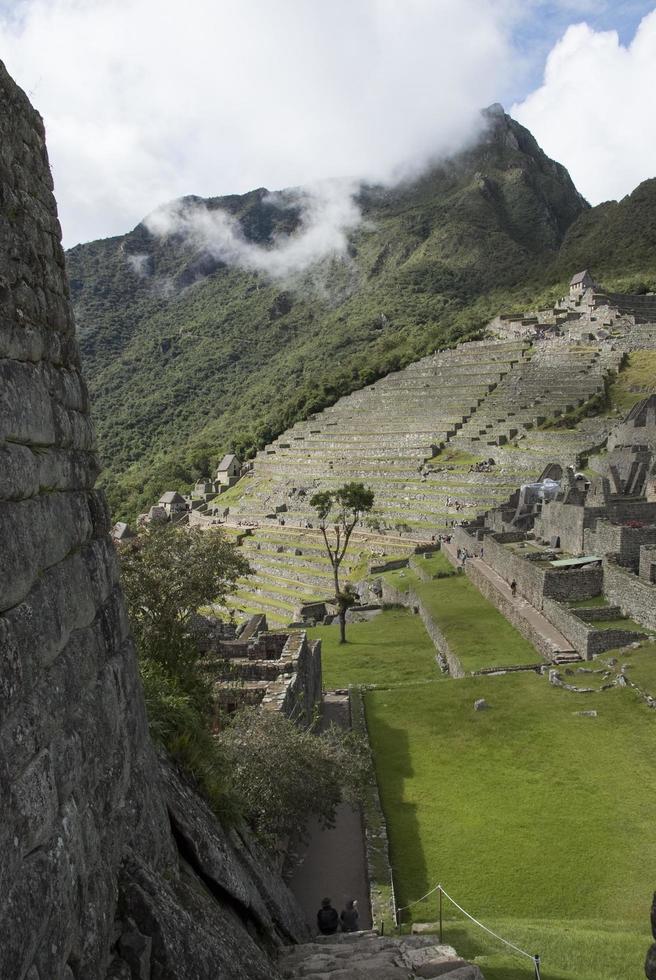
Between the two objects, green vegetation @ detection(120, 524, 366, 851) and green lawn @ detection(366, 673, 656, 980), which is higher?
green vegetation @ detection(120, 524, 366, 851)

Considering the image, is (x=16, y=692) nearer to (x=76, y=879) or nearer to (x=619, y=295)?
(x=76, y=879)

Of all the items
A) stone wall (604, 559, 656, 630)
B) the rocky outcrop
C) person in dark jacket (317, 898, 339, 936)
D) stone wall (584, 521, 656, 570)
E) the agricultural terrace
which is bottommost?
the agricultural terrace

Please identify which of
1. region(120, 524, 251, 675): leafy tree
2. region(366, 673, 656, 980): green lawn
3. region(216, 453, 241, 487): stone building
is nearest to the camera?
region(366, 673, 656, 980): green lawn

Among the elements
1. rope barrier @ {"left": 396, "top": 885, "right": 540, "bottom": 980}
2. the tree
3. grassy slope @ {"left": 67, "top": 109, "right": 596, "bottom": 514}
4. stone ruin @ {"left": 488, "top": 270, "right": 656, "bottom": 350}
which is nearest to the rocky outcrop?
the tree

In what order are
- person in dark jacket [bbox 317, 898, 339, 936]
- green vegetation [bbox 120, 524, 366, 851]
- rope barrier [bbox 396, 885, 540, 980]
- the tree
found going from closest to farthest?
rope barrier [bbox 396, 885, 540, 980], the tree, green vegetation [bbox 120, 524, 366, 851], person in dark jacket [bbox 317, 898, 339, 936]

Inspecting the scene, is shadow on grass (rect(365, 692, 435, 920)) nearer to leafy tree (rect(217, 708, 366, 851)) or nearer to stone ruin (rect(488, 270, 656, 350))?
leafy tree (rect(217, 708, 366, 851))

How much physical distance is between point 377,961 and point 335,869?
4.37 meters

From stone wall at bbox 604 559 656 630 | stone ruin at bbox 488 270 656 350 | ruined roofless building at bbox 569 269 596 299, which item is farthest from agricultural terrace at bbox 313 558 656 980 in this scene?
ruined roofless building at bbox 569 269 596 299

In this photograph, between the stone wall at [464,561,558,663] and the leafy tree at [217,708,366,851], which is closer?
the leafy tree at [217,708,366,851]

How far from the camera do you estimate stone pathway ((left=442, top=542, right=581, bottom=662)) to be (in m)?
15.8

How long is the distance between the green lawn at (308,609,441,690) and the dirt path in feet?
23.6

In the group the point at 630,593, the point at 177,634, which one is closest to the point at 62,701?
the point at 177,634

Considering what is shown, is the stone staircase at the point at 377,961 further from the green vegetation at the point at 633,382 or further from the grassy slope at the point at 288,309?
the grassy slope at the point at 288,309

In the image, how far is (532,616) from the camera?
1858 centimetres
